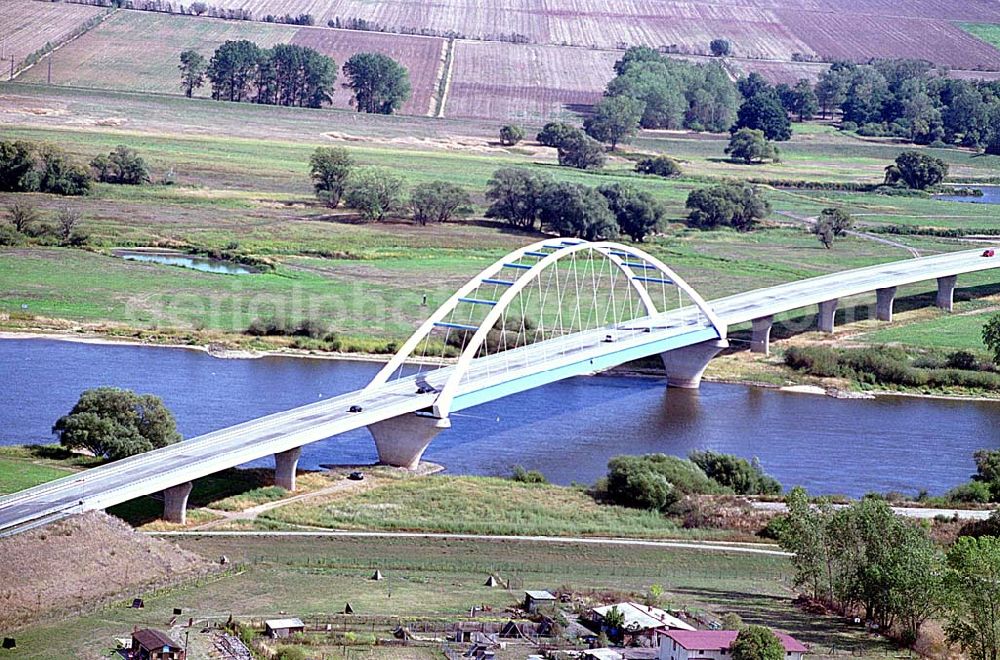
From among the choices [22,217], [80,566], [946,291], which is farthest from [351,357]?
[80,566]

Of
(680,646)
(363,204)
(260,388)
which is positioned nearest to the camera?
(680,646)

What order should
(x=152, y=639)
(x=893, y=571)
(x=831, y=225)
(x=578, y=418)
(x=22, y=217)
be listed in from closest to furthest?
1. (x=152, y=639)
2. (x=893, y=571)
3. (x=578, y=418)
4. (x=22, y=217)
5. (x=831, y=225)

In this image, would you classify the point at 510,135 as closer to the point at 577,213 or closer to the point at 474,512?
the point at 577,213

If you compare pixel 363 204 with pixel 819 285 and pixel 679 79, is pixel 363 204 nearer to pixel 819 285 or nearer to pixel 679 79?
pixel 819 285

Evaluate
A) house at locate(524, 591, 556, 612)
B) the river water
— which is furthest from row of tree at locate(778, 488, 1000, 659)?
the river water

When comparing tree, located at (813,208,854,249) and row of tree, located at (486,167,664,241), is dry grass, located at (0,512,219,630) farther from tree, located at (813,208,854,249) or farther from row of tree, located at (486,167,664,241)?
tree, located at (813,208,854,249)

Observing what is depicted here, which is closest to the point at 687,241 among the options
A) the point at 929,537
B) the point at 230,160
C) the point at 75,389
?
the point at 230,160
